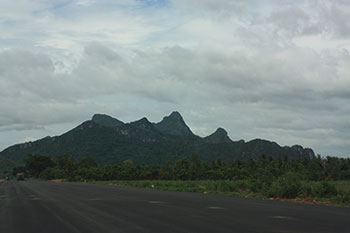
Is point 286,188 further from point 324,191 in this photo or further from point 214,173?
point 214,173

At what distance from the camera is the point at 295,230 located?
12766mm

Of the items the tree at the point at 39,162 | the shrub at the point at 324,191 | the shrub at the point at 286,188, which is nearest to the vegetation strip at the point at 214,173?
the shrub at the point at 286,188

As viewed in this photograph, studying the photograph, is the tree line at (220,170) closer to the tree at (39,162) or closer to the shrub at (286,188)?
the tree at (39,162)

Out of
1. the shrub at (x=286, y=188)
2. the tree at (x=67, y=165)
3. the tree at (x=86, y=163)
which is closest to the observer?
the shrub at (x=286, y=188)

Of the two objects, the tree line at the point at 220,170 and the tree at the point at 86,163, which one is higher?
the tree at the point at 86,163

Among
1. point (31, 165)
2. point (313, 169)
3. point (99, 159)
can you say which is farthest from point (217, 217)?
point (99, 159)

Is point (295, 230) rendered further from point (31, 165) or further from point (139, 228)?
point (31, 165)

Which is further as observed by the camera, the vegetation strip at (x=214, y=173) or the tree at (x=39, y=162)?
the tree at (x=39, y=162)

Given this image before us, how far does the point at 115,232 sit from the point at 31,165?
160036 millimetres

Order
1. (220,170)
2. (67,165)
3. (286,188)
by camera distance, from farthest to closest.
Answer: (67,165) → (220,170) → (286,188)

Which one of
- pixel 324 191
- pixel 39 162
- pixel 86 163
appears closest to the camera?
pixel 324 191

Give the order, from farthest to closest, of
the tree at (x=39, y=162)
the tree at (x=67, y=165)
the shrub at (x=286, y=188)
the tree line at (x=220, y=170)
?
the tree at (x=39, y=162)
the tree at (x=67, y=165)
the tree line at (x=220, y=170)
the shrub at (x=286, y=188)

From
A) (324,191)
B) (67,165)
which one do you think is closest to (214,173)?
(67,165)

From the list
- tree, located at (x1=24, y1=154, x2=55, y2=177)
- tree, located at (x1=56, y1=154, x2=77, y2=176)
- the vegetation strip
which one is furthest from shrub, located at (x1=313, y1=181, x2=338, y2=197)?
tree, located at (x1=24, y1=154, x2=55, y2=177)
